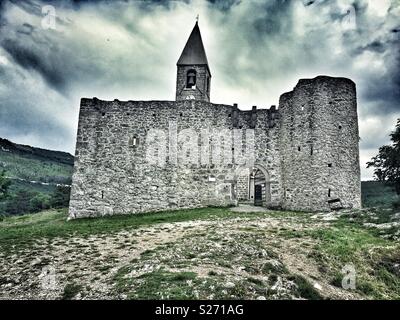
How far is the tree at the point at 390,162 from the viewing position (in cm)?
1838

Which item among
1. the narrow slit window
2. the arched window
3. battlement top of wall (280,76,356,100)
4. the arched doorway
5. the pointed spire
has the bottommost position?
the arched doorway

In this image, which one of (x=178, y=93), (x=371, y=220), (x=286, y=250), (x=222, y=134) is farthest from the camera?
(x=178, y=93)

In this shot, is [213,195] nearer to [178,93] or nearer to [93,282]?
[93,282]

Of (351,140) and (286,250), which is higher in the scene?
(351,140)

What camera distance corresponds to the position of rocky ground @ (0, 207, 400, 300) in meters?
7.81

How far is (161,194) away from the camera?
22.0 m

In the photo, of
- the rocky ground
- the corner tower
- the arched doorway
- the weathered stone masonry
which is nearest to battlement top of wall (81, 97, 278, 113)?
the weathered stone masonry

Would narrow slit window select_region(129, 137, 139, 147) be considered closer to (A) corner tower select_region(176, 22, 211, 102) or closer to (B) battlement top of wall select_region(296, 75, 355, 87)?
(B) battlement top of wall select_region(296, 75, 355, 87)

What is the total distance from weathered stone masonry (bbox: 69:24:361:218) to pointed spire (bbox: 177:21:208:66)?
18.4m

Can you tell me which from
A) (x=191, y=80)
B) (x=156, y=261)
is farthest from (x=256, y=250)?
(x=191, y=80)

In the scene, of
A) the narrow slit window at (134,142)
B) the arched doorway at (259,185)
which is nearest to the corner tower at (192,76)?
the arched doorway at (259,185)

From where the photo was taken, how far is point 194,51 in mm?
40750
